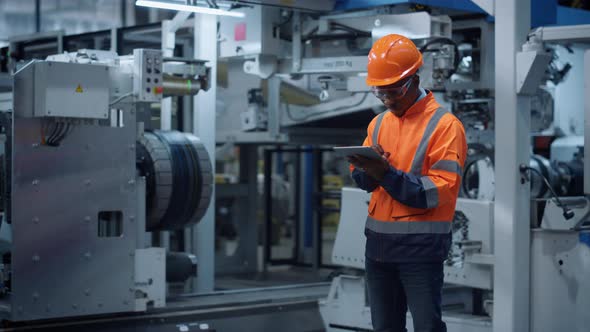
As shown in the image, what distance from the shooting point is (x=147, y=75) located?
6344mm

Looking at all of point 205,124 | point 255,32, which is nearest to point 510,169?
point 255,32

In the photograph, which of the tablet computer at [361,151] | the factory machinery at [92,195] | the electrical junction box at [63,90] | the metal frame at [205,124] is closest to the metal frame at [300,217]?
the metal frame at [205,124]

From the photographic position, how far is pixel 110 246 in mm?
6273

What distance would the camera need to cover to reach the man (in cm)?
436

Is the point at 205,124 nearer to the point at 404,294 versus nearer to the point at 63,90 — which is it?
the point at 63,90

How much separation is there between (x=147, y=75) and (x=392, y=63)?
229 centimetres

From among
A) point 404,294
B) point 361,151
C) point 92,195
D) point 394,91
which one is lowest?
point 404,294

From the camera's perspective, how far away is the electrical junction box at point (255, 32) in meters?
7.82

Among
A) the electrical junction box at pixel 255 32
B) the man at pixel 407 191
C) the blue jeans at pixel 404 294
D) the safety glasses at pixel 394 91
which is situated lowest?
the blue jeans at pixel 404 294

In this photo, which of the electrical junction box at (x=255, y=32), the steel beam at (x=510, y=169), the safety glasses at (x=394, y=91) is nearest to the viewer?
the safety glasses at (x=394, y=91)

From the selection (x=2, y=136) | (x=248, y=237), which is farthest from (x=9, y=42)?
(x=2, y=136)

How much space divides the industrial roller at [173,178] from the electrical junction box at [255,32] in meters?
1.05

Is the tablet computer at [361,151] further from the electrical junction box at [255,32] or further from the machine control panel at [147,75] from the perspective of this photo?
the electrical junction box at [255,32]

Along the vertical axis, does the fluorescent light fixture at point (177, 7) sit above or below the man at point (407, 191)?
above
